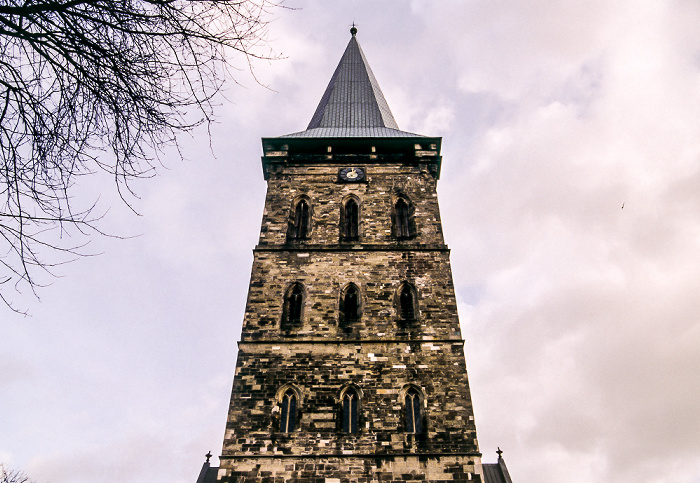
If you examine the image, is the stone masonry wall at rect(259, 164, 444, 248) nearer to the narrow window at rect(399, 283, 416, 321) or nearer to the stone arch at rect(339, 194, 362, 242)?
the stone arch at rect(339, 194, 362, 242)

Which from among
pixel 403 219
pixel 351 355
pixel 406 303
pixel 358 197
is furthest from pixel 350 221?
pixel 351 355

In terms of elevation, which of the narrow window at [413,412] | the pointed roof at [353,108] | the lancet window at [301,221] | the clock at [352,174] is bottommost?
the narrow window at [413,412]

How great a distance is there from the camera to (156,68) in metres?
3.74

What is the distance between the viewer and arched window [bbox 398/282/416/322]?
12945 millimetres

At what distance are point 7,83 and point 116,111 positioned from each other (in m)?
0.64

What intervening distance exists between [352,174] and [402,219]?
235cm

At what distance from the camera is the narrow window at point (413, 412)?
10.9 metres

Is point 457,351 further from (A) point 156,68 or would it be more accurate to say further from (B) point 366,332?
(A) point 156,68

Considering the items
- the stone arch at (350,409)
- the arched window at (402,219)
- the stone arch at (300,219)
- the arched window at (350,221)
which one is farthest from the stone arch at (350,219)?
the stone arch at (350,409)

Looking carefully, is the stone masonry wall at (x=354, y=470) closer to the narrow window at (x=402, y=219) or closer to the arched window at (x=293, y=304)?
the arched window at (x=293, y=304)

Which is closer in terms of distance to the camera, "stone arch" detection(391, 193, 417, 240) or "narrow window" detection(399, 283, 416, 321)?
"narrow window" detection(399, 283, 416, 321)

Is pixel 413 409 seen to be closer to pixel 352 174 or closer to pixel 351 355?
pixel 351 355

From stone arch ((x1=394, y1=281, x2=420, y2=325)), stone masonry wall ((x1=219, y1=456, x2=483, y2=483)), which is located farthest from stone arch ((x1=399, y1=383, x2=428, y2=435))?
stone arch ((x1=394, y1=281, x2=420, y2=325))

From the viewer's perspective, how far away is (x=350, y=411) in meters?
11.2
